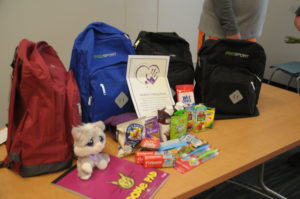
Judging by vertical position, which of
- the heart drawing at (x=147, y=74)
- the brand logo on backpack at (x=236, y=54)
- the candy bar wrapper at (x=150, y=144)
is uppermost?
the brand logo on backpack at (x=236, y=54)

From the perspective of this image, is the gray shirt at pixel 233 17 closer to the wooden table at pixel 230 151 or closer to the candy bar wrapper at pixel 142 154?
the wooden table at pixel 230 151

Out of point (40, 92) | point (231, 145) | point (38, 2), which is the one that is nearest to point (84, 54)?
point (40, 92)

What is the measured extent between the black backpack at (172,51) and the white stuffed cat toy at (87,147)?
0.49m

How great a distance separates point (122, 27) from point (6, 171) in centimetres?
205

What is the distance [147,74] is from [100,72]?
0.20 m

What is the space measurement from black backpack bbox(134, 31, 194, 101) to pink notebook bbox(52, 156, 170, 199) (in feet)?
1.50

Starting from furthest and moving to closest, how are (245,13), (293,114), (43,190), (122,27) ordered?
(122,27) < (245,13) < (293,114) < (43,190)

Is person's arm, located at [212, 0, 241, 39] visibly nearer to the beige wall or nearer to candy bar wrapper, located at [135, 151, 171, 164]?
candy bar wrapper, located at [135, 151, 171, 164]

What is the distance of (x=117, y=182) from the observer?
70 centimetres

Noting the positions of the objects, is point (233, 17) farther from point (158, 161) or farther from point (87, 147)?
point (87, 147)

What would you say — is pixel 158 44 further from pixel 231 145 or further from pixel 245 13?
pixel 245 13

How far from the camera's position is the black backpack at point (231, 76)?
110cm

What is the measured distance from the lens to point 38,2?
2.02m

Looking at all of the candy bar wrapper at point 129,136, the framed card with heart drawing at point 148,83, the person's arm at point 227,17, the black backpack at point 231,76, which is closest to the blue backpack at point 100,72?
the framed card with heart drawing at point 148,83
